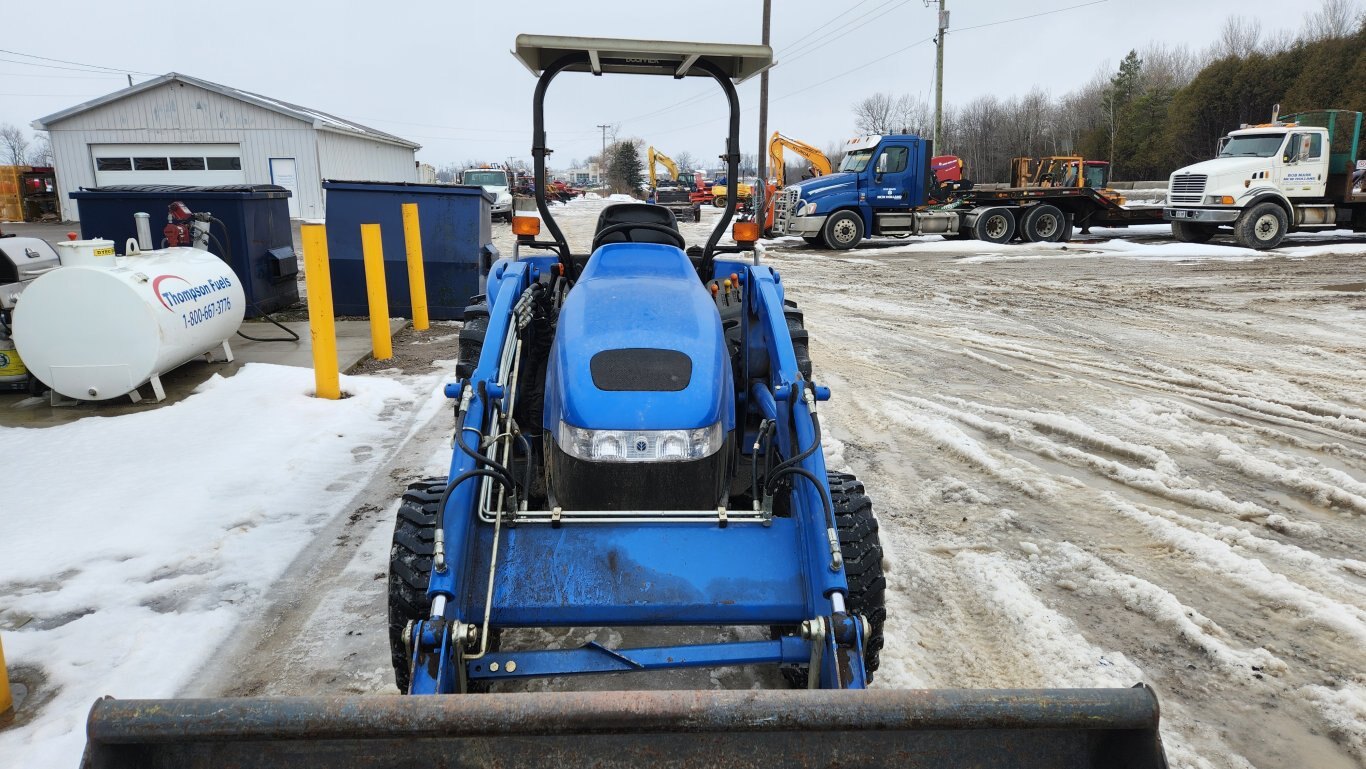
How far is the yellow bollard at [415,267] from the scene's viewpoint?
907cm

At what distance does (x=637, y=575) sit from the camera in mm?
2613

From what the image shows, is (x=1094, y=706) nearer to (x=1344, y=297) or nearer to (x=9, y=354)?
(x=9, y=354)

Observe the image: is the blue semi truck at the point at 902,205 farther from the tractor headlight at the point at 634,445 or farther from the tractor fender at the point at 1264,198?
the tractor headlight at the point at 634,445

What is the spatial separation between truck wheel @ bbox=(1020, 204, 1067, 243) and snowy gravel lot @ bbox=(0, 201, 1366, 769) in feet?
40.5

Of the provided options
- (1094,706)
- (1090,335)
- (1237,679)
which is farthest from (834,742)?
(1090,335)

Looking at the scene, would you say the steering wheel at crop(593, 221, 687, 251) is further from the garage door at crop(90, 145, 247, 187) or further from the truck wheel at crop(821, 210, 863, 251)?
the garage door at crop(90, 145, 247, 187)

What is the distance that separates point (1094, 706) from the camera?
184 cm

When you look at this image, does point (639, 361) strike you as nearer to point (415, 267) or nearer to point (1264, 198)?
point (415, 267)

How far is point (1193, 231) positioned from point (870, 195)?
750 centimetres

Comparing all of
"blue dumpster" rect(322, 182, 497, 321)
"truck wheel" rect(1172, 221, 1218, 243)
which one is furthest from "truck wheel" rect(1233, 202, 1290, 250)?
"blue dumpster" rect(322, 182, 497, 321)

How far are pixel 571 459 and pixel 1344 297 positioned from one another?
12580 mm

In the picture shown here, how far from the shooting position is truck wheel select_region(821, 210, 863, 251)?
20.0 meters

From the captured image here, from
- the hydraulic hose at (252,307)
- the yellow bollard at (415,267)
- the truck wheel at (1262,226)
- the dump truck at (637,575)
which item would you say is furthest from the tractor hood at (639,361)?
the truck wheel at (1262,226)

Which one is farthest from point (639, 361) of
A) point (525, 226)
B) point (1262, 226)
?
point (1262, 226)
